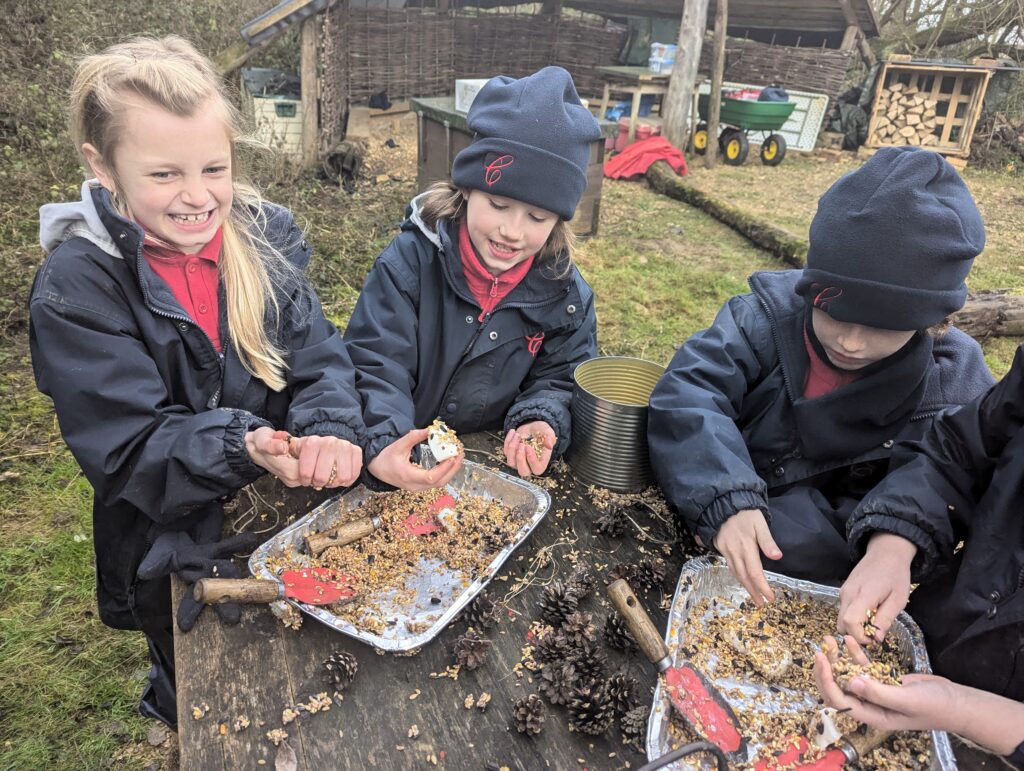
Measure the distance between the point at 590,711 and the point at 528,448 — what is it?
85 cm

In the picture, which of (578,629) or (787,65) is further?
(787,65)

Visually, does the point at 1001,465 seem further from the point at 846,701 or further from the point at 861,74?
the point at 861,74

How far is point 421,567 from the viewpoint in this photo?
70.1 inches

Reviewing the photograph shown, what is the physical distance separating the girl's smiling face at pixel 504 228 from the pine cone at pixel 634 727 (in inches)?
58.4

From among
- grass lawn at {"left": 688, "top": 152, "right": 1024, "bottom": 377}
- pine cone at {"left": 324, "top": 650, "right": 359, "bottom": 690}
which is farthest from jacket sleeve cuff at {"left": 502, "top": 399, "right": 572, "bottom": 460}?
grass lawn at {"left": 688, "top": 152, "right": 1024, "bottom": 377}

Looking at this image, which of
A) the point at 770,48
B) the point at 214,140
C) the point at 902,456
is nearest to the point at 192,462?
the point at 214,140

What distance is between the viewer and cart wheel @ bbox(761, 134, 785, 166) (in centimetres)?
1284

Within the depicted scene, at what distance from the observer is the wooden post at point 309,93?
8.62 metres

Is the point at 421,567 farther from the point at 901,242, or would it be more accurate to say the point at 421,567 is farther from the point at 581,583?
the point at 901,242

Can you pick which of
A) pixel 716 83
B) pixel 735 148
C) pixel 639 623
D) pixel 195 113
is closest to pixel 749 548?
pixel 639 623

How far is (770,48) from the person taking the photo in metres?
14.2

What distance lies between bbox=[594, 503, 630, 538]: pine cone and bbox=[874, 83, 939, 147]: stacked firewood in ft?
47.7

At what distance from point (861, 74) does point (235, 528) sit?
60.0ft

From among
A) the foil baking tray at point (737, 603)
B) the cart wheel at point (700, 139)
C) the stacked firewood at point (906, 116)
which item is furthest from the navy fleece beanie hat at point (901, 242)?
the stacked firewood at point (906, 116)
